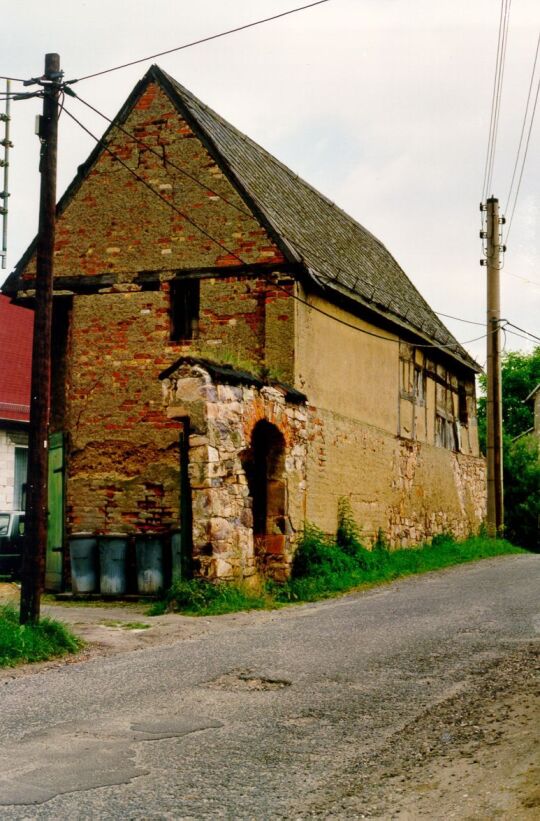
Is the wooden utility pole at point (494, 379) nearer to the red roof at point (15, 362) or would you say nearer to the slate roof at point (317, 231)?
the slate roof at point (317, 231)

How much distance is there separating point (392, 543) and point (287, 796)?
Result: 15.7 m

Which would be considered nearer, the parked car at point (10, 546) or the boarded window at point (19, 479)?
the parked car at point (10, 546)

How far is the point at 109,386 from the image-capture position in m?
17.5

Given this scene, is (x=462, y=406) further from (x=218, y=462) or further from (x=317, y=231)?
(x=218, y=462)

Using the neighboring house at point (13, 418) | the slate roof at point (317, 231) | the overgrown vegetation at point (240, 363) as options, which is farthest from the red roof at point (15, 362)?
the overgrown vegetation at point (240, 363)

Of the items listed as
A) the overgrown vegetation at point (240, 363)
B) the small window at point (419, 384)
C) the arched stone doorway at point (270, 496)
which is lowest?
the arched stone doorway at point (270, 496)

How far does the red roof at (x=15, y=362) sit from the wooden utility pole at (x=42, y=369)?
40.4 feet

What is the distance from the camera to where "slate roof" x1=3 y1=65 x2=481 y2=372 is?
56.8ft

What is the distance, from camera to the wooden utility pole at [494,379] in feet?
81.5

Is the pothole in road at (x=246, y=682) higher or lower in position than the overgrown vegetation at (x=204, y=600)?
lower

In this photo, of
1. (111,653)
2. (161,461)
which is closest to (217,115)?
(161,461)

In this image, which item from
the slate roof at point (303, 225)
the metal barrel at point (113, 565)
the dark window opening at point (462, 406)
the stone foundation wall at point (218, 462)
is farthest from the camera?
the dark window opening at point (462, 406)

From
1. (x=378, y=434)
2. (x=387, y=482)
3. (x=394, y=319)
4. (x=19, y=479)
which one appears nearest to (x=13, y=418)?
(x=19, y=479)

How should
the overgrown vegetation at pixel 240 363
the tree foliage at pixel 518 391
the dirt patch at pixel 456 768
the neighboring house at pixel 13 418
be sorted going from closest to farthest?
the dirt patch at pixel 456 768, the overgrown vegetation at pixel 240 363, the neighboring house at pixel 13 418, the tree foliage at pixel 518 391
